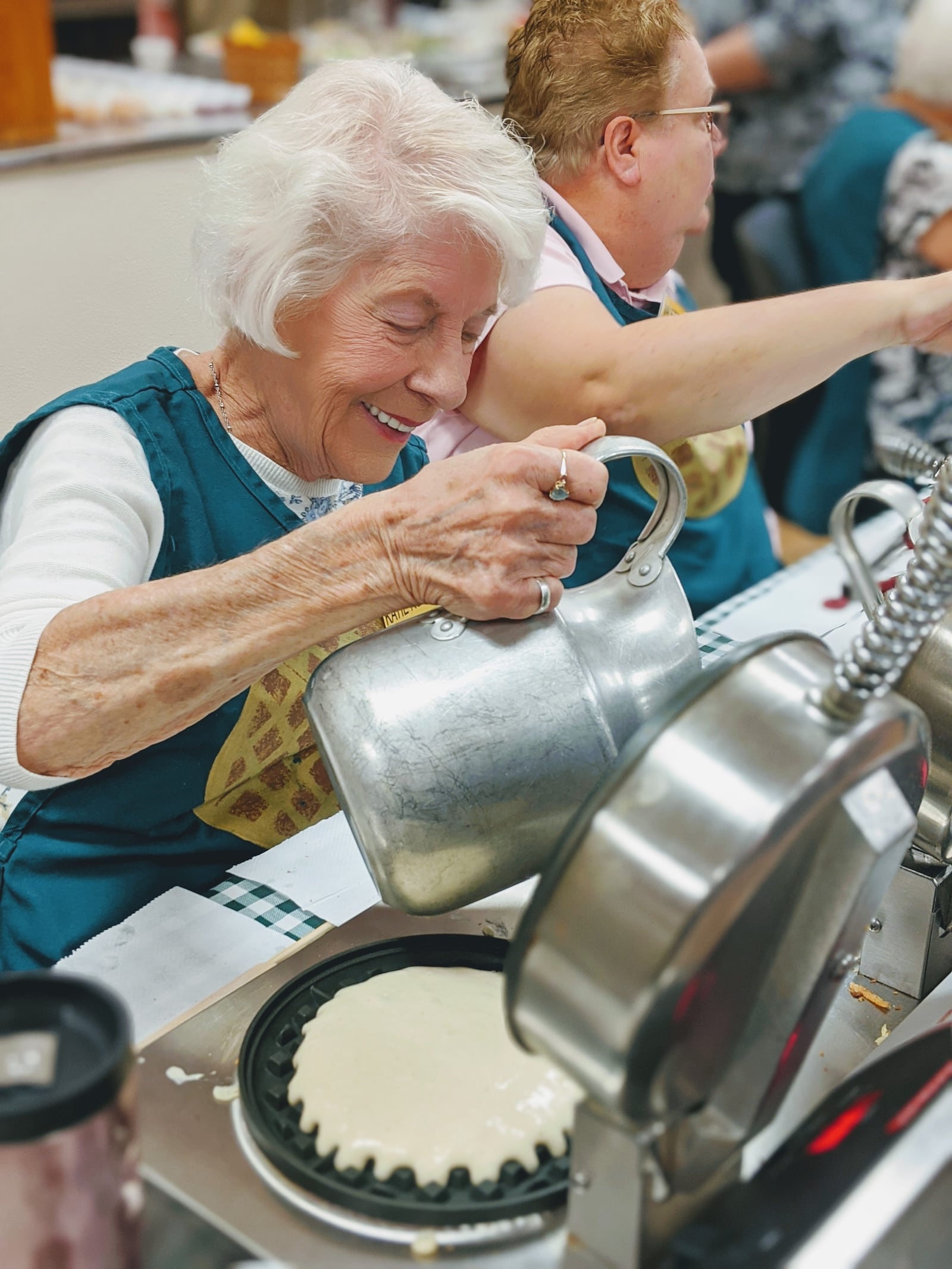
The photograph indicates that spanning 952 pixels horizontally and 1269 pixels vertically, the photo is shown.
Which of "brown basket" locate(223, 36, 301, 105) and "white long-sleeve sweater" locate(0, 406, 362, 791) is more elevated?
"brown basket" locate(223, 36, 301, 105)

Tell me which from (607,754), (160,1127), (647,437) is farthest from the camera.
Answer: (647,437)

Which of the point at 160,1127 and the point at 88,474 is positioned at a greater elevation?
the point at 88,474

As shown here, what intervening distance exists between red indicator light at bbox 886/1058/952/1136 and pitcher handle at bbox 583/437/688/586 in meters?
0.38

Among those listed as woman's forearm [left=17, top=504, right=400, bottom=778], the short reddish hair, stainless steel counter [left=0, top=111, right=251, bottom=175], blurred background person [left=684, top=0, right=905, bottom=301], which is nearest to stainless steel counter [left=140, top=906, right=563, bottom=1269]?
woman's forearm [left=17, top=504, right=400, bottom=778]

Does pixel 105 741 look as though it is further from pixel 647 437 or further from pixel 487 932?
pixel 647 437

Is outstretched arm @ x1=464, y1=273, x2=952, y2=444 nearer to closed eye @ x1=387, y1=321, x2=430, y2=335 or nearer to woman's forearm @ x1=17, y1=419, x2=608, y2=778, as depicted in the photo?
closed eye @ x1=387, y1=321, x2=430, y2=335

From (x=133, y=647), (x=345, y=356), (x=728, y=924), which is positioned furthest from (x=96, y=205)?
(x=728, y=924)

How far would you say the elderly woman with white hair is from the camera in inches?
36.8

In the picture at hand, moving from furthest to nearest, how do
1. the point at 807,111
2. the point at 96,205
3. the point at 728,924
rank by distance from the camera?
the point at 807,111 → the point at 96,205 → the point at 728,924

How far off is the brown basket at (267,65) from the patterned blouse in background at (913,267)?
1.59 m

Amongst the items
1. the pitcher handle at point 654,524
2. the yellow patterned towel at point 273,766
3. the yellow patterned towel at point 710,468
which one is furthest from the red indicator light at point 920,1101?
the yellow patterned towel at point 710,468

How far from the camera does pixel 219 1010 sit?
846mm

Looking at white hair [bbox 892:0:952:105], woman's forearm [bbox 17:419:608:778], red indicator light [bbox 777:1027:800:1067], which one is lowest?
red indicator light [bbox 777:1027:800:1067]

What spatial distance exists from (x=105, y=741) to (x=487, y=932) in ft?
1.05
